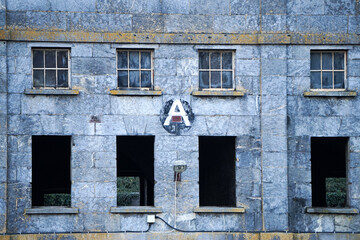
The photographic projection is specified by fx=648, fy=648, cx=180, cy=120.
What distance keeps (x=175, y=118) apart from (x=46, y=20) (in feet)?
14.3

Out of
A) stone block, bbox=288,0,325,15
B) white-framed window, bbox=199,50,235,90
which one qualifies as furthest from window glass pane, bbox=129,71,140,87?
stone block, bbox=288,0,325,15

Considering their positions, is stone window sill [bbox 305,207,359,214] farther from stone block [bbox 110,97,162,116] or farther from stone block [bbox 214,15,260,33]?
stone block [bbox 214,15,260,33]

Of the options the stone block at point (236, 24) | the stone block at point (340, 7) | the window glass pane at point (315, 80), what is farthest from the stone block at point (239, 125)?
the stone block at point (340, 7)

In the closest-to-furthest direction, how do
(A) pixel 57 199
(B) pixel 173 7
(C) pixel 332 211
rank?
1. (C) pixel 332 211
2. (B) pixel 173 7
3. (A) pixel 57 199

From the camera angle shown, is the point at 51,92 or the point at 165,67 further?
the point at 165,67

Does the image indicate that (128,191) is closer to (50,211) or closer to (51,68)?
(50,211)

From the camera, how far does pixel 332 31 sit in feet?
59.1

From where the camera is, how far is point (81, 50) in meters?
17.6

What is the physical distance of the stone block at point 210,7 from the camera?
1788cm

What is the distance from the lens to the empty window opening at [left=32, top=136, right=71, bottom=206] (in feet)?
74.3

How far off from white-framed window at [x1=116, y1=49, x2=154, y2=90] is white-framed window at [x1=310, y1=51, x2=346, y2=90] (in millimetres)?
4580

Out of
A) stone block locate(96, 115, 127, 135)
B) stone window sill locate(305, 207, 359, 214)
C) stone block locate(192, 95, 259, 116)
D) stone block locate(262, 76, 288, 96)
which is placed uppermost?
stone block locate(262, 76, 288, 96)

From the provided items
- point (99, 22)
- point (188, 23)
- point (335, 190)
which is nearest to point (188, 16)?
point (188, 23)

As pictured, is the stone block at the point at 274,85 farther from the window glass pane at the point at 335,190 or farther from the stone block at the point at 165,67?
the window glass pane at the point at 335,190
